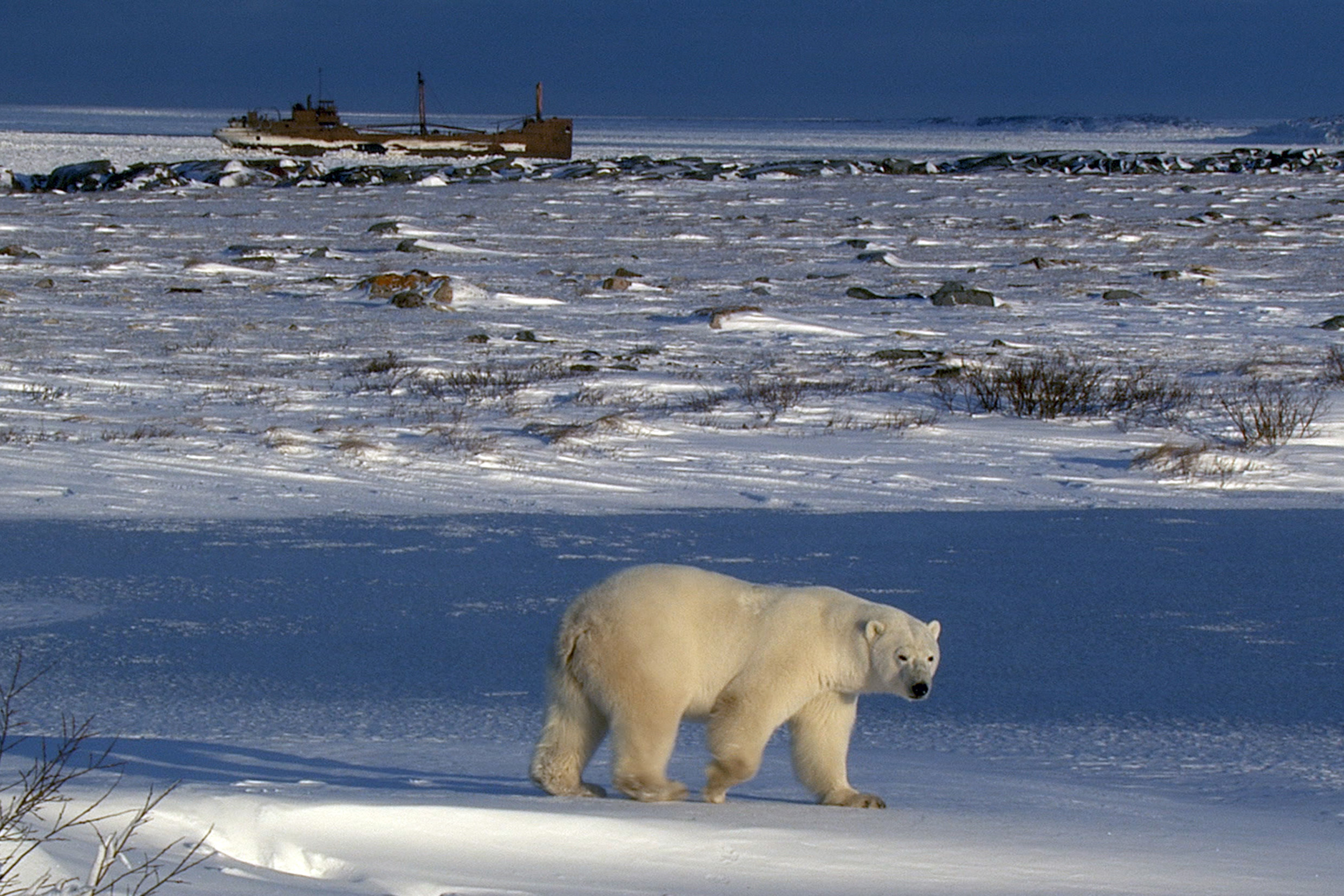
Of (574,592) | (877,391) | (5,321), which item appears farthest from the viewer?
(5,321)

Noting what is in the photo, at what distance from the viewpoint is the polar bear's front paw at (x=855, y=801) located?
3.42 metres

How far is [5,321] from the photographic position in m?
15.6

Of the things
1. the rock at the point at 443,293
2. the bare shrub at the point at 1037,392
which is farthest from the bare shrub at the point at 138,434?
the rock at the point at 443,293

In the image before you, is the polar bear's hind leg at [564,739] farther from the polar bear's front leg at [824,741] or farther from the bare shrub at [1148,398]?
the bare shrub at [1148,398]

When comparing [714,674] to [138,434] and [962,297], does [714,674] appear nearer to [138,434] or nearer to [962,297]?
[138,434]

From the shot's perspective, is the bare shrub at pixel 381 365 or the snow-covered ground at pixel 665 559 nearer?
the snow-covered ground at pixel 665 559

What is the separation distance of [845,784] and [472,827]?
3.33ft

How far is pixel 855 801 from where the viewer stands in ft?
11.2

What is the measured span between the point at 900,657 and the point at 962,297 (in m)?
14.5

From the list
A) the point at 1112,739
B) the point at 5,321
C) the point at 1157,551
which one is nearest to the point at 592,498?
the point at 1157,551

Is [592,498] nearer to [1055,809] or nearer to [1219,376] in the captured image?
[1055,809]

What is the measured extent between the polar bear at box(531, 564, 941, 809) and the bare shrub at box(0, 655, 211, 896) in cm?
93

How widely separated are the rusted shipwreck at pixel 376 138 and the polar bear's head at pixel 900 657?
227 feet

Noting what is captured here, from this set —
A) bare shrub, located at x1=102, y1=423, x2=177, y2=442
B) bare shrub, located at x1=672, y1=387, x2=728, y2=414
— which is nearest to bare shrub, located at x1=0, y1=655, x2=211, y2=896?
bare shrub, located at x1=102, y1=423, x2=177, y2=442
